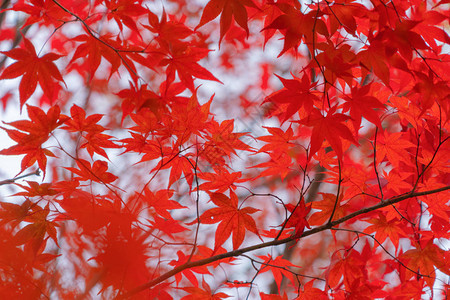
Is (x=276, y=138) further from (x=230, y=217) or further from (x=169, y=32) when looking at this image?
(x=169, y=32)

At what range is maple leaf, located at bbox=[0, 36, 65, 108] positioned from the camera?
3.45ft

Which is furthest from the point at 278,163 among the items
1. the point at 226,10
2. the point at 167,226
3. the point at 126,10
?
the point at 126,10

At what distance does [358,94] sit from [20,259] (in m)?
1.09

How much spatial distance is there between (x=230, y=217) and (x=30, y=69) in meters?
0.72

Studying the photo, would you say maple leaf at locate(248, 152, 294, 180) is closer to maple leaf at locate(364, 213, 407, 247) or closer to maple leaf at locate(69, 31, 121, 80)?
maple leaf at locate(364, 213, 407, 247)

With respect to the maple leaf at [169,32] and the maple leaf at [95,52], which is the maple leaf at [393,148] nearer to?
the maple leaf at [169,32]

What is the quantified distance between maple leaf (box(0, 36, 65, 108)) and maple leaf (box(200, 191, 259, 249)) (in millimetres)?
565

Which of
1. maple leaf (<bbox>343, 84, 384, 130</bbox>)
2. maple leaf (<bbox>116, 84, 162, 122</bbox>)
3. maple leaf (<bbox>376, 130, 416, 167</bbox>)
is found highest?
maple leaf (<bbox>116, 84, 162, 122</bbox>)

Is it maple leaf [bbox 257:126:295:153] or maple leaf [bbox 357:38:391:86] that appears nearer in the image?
maple leaf [bbox 357:38:391:86]

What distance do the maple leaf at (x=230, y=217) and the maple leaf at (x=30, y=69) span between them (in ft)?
1.85

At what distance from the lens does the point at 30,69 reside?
1.06 metres

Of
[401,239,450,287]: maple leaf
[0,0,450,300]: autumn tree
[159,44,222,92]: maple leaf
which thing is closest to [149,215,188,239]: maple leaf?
[0,0,450,300]: autumn tree

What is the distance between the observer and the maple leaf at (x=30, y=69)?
1.05 metres

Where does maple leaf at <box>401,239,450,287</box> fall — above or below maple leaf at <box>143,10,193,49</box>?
below
